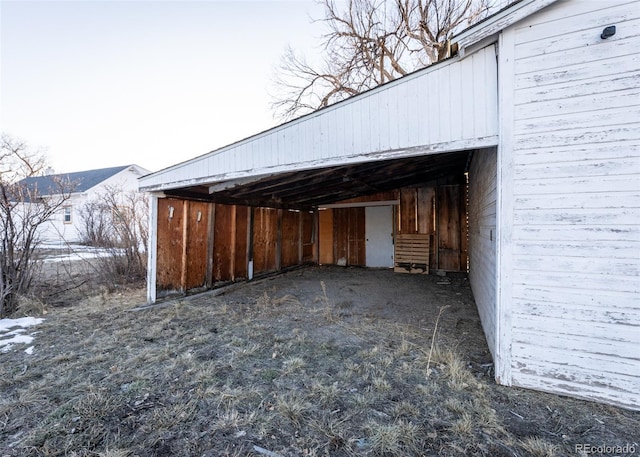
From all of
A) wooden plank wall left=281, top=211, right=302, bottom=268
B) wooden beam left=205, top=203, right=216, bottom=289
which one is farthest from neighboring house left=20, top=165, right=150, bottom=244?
wooden beam left=205, top=203, right=216, bottom=289

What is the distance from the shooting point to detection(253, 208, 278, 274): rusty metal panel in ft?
24.2

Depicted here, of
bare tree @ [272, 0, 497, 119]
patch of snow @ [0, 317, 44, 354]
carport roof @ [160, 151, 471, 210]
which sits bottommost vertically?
patch of snow @ [0, 317, 44, 354]

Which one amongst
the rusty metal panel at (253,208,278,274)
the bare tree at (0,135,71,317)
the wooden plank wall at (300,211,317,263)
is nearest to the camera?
the bare tree at (0,135,71,317)

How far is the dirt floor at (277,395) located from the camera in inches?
68.1

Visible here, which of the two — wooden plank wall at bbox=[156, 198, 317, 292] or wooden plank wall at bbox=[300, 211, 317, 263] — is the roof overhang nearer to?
wooden plank wall at bbox=[156, 198, 317, 292]

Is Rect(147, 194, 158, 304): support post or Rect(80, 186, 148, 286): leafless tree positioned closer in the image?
Rect(147, 194, 158, 304): support post

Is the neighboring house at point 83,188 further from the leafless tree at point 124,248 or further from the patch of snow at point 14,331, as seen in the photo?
the patch of snow at point 14,331

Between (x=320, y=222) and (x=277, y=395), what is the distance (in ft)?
27.1

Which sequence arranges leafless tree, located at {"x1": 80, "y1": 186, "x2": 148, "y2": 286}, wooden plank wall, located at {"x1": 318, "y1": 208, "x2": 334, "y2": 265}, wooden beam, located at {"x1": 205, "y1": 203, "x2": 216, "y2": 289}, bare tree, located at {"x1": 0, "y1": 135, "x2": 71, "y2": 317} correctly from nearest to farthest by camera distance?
bare tree, located at {"x1": 0, "y1": 135, "x2": 71, "y2": 317}
wooden beam, located at {"x1": 205, "y1": 203, "x2": 216, "y2": 289}
leafless tree, located at {"x1": 80, "y1": 186, "x2": 148, "y2": 286}
wooden plank wall, located at {"x1": 318, "y1": 208, "x2": 334, "y2": 265}

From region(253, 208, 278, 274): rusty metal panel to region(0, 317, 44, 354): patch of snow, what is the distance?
164 inches

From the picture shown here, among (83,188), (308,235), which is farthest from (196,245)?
(83,188)

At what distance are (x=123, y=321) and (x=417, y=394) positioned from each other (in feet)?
13.6

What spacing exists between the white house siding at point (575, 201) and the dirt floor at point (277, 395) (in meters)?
0.35

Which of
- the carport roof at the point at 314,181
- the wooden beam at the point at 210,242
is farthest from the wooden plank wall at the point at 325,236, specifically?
the wooden beam at the point at 210,242
